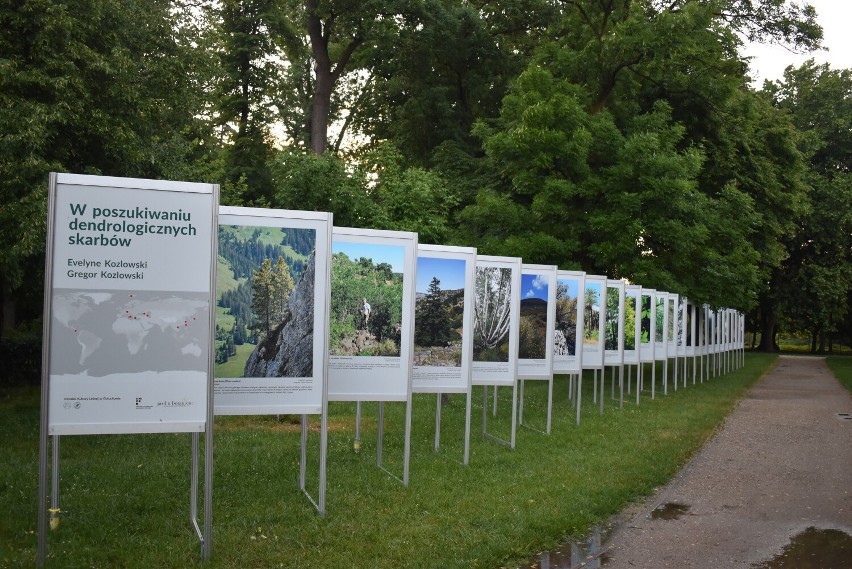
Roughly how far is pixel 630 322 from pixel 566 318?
6333 mm

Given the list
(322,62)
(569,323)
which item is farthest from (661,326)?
(322,62)

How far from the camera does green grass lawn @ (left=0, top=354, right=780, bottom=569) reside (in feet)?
25.3

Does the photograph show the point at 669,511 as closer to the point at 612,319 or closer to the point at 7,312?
the point at 612,319

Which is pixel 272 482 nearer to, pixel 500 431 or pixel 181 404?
pixel 181 404

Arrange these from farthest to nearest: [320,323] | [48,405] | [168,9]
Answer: [168,9]
[320,323]
[48,405]

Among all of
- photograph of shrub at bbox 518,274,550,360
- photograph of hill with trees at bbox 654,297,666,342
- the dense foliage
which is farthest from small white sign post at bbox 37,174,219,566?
photograph of hill with trees at bbox 654,297,666,342

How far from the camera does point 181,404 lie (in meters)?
7.49

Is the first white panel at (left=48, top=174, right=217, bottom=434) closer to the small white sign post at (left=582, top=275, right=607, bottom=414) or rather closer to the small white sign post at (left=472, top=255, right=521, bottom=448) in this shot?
the small white sign post at (left=472, top=255, right=521, bottom=448)

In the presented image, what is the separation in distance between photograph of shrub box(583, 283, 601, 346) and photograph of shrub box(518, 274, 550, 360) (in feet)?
12.1

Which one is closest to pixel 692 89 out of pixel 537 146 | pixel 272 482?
pixel 537 146

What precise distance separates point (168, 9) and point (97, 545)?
13.8 metres

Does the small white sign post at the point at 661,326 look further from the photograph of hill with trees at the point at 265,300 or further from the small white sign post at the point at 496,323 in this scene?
the photograph of hill with trees at the point at 265,300

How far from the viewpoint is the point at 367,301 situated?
10.4m

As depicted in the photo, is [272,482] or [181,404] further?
[272,482]
